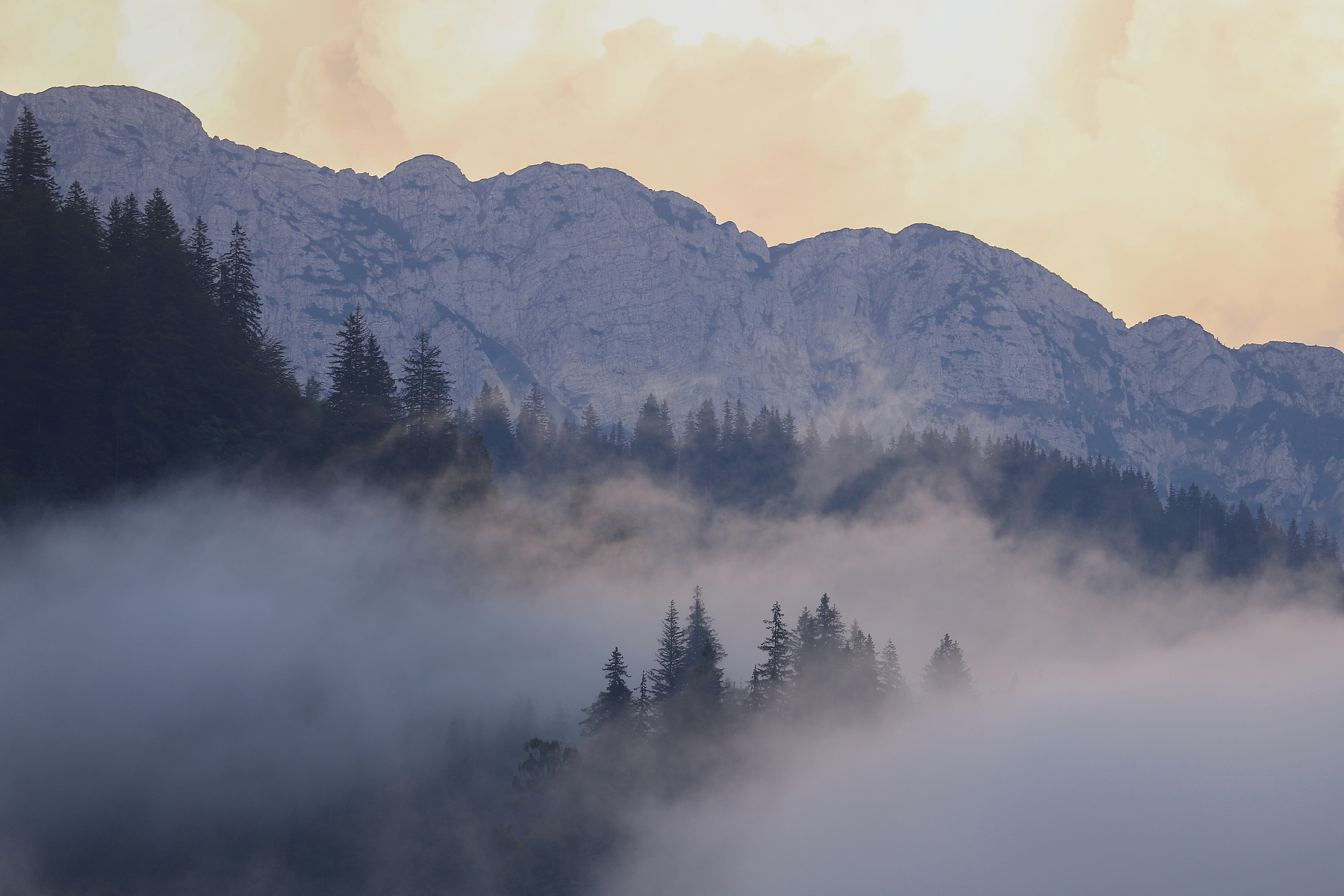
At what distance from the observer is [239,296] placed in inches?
3782

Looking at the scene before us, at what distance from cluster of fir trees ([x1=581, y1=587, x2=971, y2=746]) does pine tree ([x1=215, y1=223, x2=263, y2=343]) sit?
35054 mm

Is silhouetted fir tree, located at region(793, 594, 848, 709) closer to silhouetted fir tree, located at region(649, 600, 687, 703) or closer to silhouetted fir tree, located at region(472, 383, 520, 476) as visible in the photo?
silhouetted fir tree, located at region(649, 600, 687, 703)

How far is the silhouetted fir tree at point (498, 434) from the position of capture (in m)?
178

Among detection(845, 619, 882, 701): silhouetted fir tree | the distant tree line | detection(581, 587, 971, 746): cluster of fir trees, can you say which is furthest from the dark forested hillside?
detection(845, 619, 882, 701): silhouetted fir tree

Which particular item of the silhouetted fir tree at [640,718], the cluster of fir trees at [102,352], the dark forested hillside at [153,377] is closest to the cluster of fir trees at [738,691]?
the silhouetted fir tree at [640,718]

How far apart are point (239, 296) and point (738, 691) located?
57.0 m

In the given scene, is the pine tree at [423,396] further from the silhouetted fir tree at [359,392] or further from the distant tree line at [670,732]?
the distant tree line at [670,732]

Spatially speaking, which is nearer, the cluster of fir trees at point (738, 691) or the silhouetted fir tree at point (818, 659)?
the cluster of fir trees at point (738, 691)

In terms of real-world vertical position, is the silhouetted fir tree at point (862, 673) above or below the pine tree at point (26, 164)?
below

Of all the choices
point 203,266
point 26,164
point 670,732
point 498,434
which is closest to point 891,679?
point 670,732

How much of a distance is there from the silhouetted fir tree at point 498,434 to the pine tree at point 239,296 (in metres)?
75.1

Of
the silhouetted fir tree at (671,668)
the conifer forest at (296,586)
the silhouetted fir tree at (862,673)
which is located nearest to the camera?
the conifer forest at (296,586)

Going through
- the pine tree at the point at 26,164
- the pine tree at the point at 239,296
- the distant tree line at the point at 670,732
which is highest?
the pine tree at the point at 26,164

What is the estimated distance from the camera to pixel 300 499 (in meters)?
89.6
